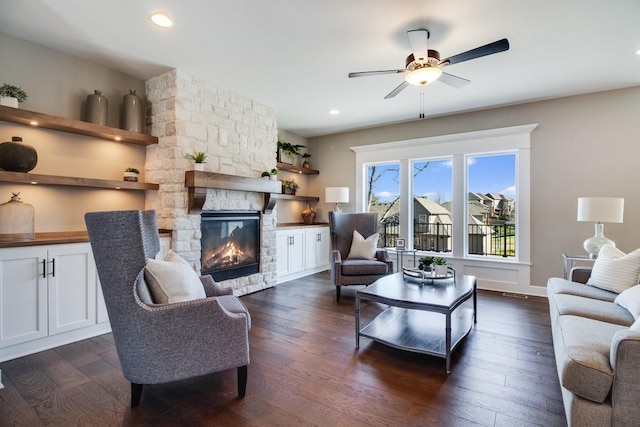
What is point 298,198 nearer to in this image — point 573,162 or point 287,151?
point 287,151

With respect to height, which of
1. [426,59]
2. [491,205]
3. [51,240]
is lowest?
[51,240]

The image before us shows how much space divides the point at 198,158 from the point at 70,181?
3.96 ft

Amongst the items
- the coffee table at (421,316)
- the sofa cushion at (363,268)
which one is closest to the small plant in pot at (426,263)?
the coffee table at (421,316)

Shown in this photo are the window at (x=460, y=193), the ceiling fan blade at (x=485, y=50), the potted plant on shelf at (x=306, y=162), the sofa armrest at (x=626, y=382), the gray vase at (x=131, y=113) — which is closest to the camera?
the sofa armrest at (x=626, y=382)

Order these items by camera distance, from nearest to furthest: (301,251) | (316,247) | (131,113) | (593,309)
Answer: (593,309), (131,113), (301,251), (316,247)

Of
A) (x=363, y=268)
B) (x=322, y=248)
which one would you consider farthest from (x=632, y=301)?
(x=322, y=248)

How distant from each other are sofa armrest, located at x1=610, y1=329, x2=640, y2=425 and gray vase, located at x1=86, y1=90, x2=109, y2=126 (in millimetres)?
4308

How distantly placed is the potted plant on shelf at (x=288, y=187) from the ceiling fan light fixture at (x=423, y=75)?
3.27m

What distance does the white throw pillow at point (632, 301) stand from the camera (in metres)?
1.92

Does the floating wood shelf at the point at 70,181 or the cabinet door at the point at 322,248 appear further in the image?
the cabinet door at the point at 322,248

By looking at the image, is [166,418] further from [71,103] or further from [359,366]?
[71,103]

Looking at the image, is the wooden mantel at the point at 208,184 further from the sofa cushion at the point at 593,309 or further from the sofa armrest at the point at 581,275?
the sofa armrest at the point at 581,275

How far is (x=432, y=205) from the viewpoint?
17.2 feet

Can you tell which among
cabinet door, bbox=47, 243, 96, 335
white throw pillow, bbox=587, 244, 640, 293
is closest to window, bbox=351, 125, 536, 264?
white throw pillow, bbox=587, 244, 640, 293
